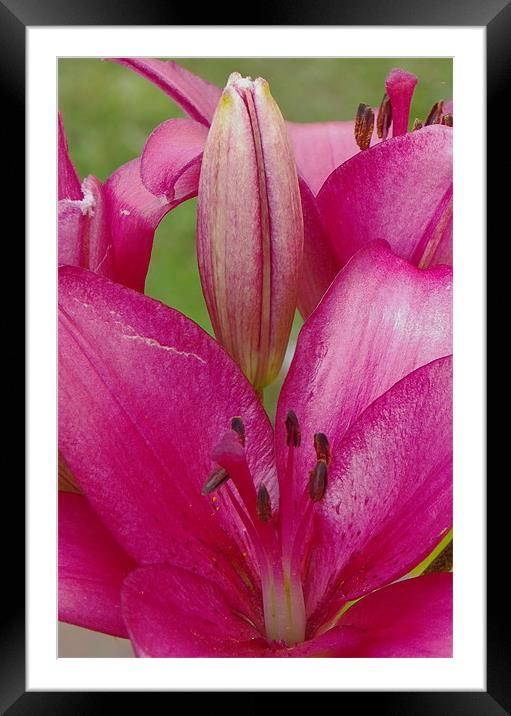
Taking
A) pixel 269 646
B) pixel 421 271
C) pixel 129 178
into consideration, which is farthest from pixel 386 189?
pixel 269 646

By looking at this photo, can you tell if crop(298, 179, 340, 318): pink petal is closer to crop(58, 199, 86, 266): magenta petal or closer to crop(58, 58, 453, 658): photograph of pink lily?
crop(58, 58, 453, 658): photograph of pink lily

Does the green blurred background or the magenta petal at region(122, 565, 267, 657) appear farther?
the green blurred background

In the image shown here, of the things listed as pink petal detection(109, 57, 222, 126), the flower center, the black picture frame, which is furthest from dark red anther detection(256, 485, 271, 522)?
pink petal detection(109, 57, 222, 126)

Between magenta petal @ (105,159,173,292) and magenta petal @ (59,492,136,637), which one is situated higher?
magenta petal @ (105,159,173,292)

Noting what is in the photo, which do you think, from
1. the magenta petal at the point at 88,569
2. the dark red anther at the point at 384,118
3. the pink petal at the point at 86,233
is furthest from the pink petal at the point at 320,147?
the magenta petal at the point at 88,569

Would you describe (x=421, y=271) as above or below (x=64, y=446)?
above

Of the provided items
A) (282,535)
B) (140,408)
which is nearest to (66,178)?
(140,408)

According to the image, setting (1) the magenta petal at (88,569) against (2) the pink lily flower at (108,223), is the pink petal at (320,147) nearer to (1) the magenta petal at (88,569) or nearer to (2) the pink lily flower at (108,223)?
(2) the pink lily flower at (108,223)
